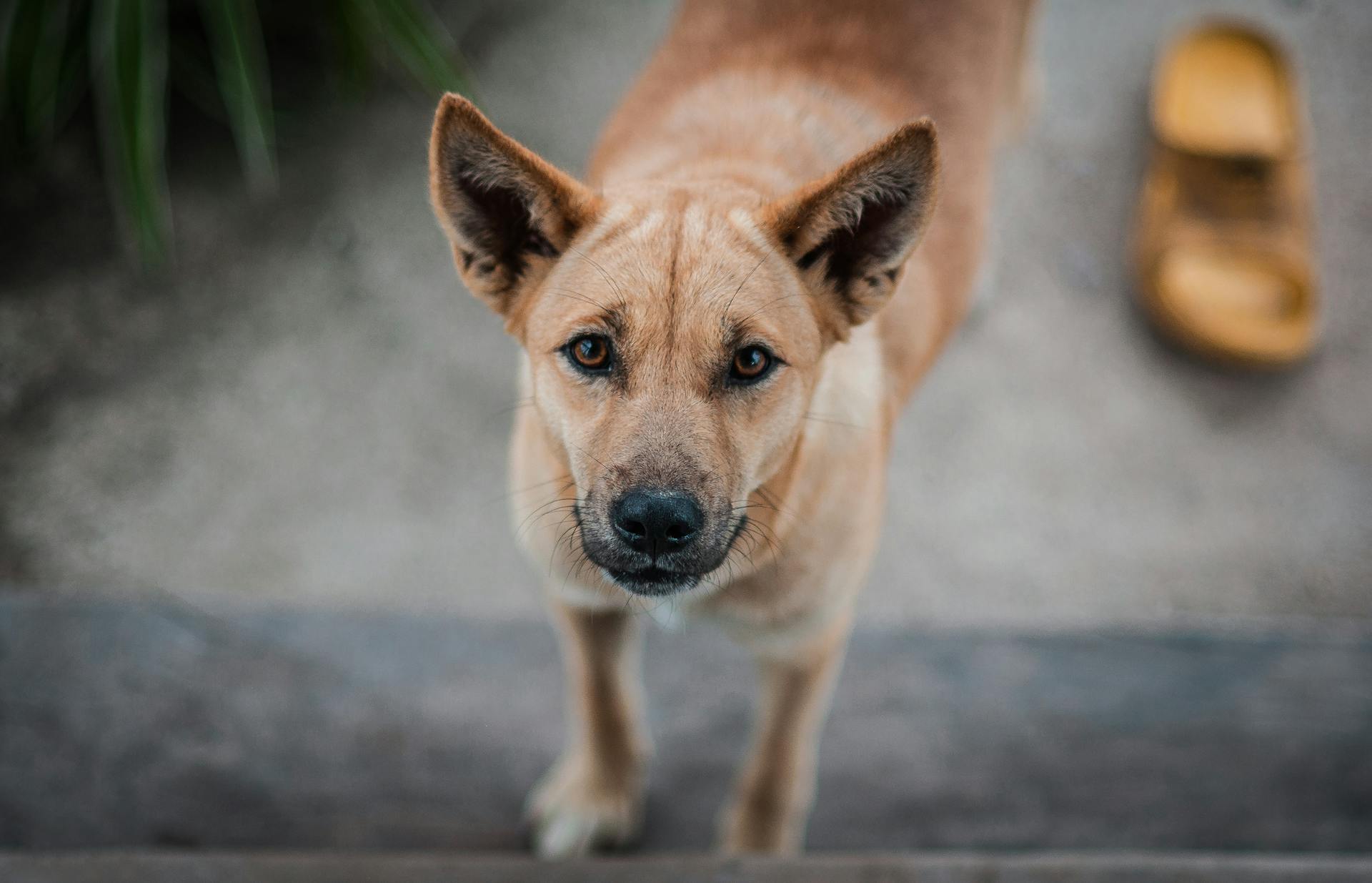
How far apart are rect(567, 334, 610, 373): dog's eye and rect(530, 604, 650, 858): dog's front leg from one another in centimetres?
73

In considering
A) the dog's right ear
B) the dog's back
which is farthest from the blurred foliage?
the dog's right ear

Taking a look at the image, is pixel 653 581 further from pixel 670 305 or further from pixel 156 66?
pixel 156 66

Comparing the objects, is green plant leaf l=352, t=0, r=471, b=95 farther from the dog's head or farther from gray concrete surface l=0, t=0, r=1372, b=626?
the dog's head

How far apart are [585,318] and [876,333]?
820mm

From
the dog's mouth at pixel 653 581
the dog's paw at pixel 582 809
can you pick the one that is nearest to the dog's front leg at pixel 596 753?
the dog's paw at pixel 582 809

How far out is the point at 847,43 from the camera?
249cm

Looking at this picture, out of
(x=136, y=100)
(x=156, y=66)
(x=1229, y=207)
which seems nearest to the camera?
(x=136, y=100)

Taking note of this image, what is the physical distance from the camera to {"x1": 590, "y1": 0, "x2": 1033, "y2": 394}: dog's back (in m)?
2.25

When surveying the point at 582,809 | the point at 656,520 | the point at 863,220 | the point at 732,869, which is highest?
the point at 863,220

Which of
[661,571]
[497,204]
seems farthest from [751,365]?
[497,204]

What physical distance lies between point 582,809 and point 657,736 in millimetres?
256

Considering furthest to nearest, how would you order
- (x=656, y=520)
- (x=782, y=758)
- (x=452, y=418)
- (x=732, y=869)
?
(x=452, y=418) < (x=782, y=758) < (x=732, y=869) < (x=656, y=520)

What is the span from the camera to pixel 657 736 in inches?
99.4

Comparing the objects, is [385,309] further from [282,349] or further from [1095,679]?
[1095,679]
